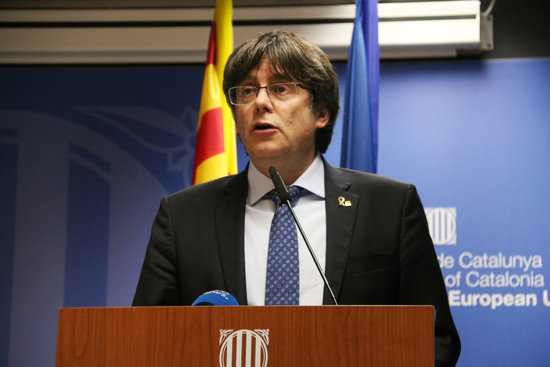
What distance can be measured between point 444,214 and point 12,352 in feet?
9.44

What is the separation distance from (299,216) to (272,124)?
28 centimetres

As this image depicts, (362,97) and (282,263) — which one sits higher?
(362,97)

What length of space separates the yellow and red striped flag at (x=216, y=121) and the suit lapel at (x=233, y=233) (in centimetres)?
145

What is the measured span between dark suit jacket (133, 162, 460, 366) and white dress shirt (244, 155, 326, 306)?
3cm

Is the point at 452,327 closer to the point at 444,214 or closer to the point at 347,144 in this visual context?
the point at 347,144

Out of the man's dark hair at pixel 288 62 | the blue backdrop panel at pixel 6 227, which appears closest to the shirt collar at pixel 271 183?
the man's dark hair at pixel 288 62

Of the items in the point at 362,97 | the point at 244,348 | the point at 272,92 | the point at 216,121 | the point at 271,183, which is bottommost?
the point at 244,348

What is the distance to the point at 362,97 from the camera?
11.5 ft

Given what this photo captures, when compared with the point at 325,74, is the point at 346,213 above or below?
below

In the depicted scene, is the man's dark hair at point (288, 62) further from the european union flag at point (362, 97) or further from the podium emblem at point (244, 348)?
the european union flag at point (362, 97)

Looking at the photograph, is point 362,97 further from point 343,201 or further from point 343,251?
point 343,251

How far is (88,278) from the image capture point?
4.44 m

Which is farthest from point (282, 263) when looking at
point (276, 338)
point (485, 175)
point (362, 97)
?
point (485, 175)

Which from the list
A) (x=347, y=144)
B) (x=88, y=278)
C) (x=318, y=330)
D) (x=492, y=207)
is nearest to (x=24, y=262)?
(x=88, y=278)
